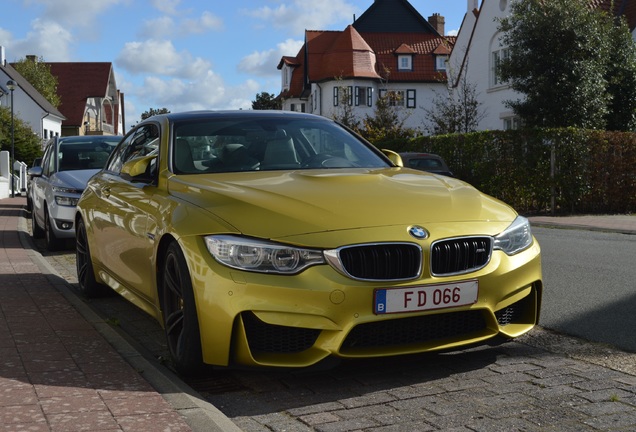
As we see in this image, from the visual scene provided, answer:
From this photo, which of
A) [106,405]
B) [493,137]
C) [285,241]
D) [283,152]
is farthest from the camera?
[493,137]

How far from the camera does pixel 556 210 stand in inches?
909

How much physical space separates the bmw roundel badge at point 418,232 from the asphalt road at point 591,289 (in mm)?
1947

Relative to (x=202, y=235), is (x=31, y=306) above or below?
below

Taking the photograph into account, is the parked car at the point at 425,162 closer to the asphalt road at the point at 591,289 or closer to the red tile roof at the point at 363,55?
the asphalt road at the point at 591,289

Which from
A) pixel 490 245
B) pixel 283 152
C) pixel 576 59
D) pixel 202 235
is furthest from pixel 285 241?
pixel 576 59

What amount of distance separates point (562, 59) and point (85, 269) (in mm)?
20861

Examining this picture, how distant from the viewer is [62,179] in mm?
13367

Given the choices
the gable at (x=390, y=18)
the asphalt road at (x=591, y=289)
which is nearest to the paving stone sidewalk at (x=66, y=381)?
the asphalt road at (x=591, y=289)

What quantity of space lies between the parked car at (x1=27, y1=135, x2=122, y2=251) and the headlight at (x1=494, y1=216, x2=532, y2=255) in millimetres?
8757

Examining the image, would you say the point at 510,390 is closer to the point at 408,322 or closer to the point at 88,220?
the point at 408,322

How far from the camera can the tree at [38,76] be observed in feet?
271

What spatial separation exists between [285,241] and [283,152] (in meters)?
1.76

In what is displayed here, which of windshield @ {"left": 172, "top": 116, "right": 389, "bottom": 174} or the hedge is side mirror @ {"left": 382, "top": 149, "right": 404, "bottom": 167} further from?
the hedge

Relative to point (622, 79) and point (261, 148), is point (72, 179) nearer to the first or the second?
point (261, 148)
